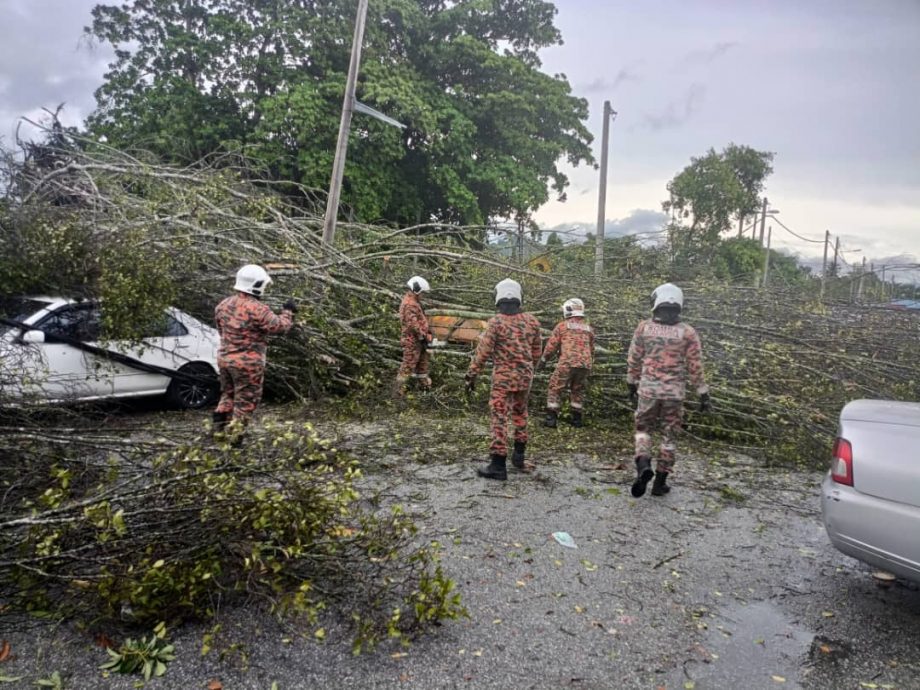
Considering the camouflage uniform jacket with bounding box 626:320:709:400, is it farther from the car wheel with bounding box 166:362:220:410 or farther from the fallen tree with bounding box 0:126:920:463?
the car wheel with bounding box 166:362:220:410

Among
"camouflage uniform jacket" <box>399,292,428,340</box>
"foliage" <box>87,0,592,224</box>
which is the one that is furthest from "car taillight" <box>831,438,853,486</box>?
"foliage" <box>87,0,592,224</box>

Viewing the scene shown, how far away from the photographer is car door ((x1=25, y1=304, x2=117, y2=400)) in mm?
6238

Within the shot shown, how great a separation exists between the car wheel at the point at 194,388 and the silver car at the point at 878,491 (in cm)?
690

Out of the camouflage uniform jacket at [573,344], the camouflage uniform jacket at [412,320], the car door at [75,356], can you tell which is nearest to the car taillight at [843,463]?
the camouflage uniform jacket at [573,344]

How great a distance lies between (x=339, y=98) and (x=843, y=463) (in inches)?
642

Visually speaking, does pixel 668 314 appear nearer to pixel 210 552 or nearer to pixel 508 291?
pixel 508 291

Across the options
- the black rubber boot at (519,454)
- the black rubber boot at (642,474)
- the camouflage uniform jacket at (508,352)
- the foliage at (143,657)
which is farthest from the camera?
the black rubber boot at (519,454)

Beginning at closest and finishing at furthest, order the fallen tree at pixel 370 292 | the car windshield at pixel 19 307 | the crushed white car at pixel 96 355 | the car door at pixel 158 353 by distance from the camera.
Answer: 1. the crushed white car at pixel 96 355
2. the car windshield at pixel 19 307
3. the fallen tree at pixel 370 292
4. the car door at pixel 158 353

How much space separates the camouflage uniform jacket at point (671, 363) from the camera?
16.4 ft

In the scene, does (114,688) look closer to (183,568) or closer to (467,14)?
(183,568)

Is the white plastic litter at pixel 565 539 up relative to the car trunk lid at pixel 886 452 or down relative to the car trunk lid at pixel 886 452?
down

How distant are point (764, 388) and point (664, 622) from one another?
519 cm

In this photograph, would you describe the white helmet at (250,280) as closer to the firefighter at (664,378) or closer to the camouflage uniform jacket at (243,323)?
the camouflage uniform jacket at (243,323)

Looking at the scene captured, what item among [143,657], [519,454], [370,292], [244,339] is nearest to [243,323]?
[244,339]
